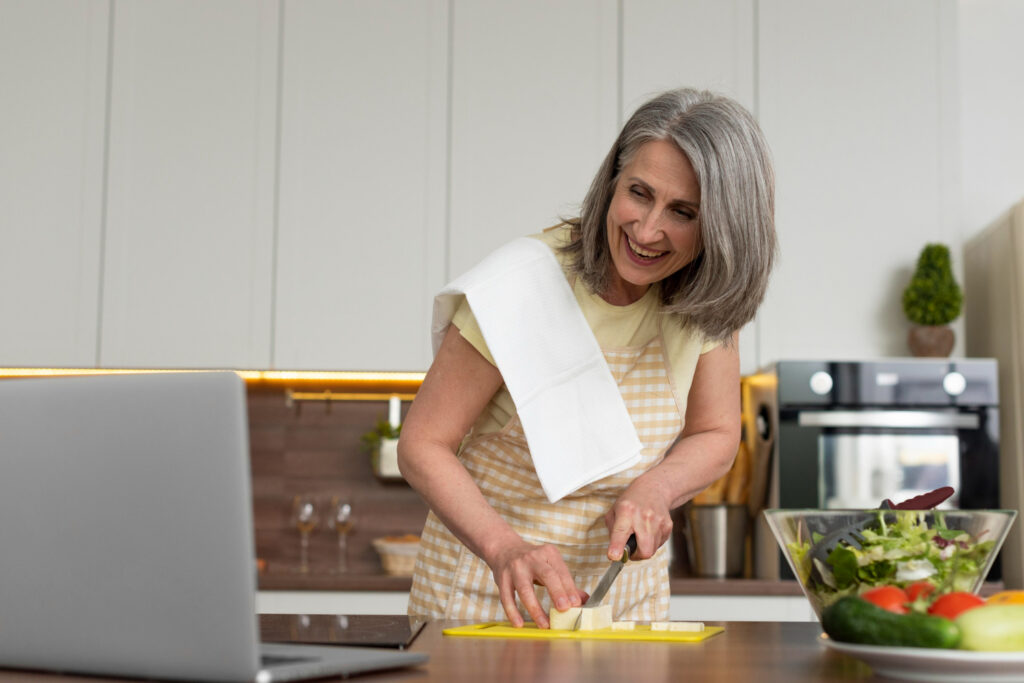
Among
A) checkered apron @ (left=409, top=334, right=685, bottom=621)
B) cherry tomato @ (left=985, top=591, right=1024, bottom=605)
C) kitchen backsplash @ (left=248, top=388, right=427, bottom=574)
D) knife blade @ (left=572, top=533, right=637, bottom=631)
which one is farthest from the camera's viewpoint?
kitchen backsplash @ (left=248, top=388, right=427, bottom=574)

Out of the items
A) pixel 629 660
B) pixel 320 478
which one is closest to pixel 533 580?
pixel 629 660

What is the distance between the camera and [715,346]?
1574 millimetres

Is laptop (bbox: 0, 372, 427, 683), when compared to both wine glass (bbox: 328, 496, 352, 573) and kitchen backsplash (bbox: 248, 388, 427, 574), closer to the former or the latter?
wine glass (bbox: 328, 496, 352, 573)

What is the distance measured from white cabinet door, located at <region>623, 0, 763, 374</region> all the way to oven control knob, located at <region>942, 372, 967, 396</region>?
87cm

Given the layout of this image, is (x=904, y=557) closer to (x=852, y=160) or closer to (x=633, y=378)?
(x=633, y=378)

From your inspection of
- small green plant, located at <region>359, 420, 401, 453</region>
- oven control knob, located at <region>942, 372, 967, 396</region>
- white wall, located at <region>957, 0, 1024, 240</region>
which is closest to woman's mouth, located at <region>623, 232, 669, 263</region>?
oven control knob, located at <region>942, 372, 967, 396</region>

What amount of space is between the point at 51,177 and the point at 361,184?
820mm

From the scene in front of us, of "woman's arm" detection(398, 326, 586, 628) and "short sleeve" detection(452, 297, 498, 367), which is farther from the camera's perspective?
"short sleeve" detection(452, 297, 498, 367)

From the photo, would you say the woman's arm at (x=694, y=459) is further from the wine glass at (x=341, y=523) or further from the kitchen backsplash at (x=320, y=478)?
the kitchen backsplash at (x=320, y=478)

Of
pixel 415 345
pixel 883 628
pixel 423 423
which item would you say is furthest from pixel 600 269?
pixel 415 345

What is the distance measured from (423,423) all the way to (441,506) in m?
0.12

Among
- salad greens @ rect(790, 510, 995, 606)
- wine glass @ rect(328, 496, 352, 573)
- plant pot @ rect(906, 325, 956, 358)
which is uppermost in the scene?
plant pot @ rect(906, 325, 956, 358)

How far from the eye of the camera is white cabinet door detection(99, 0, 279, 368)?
118 inches

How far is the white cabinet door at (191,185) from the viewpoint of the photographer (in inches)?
118
